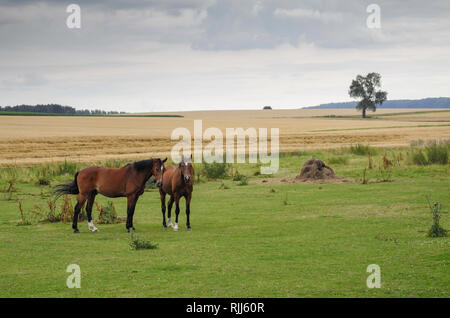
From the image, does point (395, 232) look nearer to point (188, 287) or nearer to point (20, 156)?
point (188, 287)

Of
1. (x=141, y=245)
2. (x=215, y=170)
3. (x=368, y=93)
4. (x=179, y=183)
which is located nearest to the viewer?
(x=141, y=245)

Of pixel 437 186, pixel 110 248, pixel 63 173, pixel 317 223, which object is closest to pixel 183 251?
pixel 110 248

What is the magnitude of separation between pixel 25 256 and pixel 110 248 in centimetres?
198

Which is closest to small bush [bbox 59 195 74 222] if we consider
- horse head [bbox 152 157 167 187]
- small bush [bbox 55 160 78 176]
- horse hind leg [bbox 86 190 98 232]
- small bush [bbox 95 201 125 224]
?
small bush [bbox 95 201 125 224]

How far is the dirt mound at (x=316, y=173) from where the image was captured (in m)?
29.0

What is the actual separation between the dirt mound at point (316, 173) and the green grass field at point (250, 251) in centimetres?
457

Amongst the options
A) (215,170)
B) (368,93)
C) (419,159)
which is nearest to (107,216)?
(215,170)

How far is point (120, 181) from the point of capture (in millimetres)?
16672

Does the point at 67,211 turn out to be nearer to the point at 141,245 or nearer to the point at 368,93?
the point at 141,245

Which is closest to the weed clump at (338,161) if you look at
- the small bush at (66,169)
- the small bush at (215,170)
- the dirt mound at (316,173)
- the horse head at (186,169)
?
the dirt mound at (316,173)

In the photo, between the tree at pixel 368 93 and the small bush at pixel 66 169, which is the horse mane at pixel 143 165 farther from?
the tree at pixel 368 93

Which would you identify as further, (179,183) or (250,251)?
(179,183)

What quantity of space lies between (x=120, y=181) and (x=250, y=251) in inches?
208
